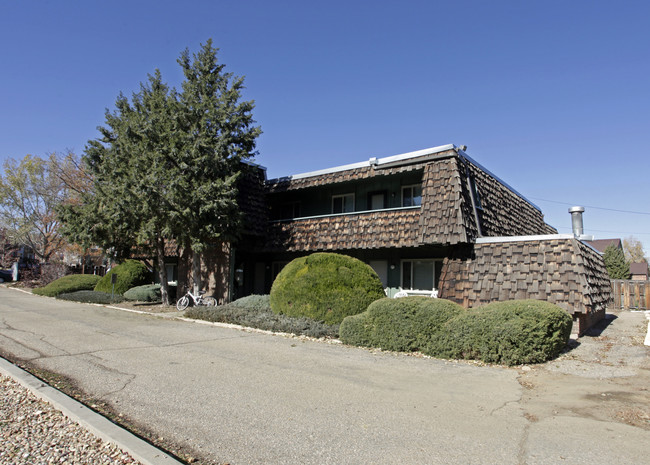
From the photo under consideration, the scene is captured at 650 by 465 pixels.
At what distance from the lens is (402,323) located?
8961 mm

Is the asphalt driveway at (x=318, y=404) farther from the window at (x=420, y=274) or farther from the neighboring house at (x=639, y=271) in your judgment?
the neighboring house at (x=639, y=271)

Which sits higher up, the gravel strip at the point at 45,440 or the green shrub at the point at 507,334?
the green shrub at the point at 507,334

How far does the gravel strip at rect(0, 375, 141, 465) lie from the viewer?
362 cm

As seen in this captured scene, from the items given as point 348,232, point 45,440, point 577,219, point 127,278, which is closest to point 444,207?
→ point 348,232

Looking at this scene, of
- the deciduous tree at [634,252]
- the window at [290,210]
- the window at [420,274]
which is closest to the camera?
the window at [420,274]

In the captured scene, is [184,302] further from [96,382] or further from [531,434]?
[531,434]

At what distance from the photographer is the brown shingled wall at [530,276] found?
1047 cm

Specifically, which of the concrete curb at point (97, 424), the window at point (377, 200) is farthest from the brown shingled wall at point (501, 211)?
the concrete curb at point (97, 424)

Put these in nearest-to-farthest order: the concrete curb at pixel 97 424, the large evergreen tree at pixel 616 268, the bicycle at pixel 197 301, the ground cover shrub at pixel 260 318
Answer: the concrete curb at pixel 97 424 → the ground cover shrub at pixel 260 318 → the bicycle at pixel 197 301 → the large evergreen tree at pixel 616 268

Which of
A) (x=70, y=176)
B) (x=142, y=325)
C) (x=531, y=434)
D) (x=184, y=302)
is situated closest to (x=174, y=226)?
(x=184, y=302)

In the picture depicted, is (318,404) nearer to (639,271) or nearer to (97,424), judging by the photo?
(97,424)

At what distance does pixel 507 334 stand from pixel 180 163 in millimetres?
12289

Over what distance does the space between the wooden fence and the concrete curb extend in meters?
23.0

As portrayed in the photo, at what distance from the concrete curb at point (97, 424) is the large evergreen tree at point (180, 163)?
957 cm
